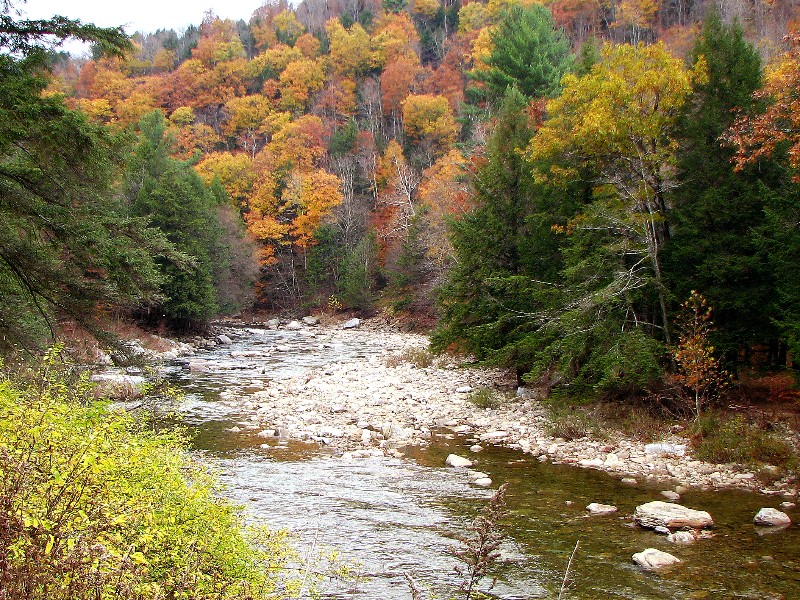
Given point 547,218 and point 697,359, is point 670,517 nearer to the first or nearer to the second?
point 697,359

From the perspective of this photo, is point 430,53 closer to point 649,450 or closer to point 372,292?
point 372,292

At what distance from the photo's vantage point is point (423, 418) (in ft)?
55.9

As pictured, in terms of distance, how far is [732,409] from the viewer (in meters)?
14.3

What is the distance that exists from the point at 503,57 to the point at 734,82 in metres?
20.9

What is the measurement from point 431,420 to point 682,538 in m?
8.59

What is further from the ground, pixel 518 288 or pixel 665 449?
pixel 518 288


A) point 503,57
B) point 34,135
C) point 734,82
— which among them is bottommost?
point 34,135

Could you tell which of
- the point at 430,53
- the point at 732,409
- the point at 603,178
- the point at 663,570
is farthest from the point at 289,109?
the point at 663,570

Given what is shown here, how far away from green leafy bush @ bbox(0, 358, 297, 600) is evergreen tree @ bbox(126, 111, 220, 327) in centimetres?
3030

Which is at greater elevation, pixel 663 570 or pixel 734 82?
pixel 734 82

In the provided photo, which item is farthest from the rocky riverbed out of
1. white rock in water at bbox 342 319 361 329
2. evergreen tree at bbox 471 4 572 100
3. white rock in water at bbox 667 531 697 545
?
white rock in water at bbox 342 319 361 329

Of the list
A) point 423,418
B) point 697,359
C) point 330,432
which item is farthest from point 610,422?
point 330,432

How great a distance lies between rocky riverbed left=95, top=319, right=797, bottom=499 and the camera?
484 inches

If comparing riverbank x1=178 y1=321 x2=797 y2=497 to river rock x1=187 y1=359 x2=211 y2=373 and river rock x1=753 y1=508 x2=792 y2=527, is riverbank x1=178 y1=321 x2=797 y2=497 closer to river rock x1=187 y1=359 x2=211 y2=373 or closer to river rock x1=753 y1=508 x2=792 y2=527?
river rock x1=187 y1=359 x2=211 y2=373
